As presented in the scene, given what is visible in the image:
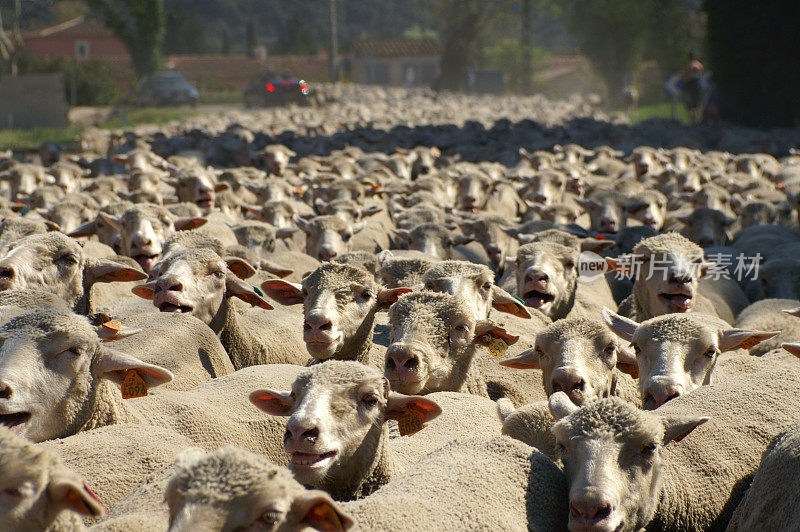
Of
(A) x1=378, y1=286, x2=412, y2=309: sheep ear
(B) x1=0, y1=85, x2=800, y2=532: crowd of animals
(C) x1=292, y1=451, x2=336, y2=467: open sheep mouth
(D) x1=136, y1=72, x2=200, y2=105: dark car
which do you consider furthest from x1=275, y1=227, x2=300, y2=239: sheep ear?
(D) x1=136, y1=72, x2=200, y2=105: dark car

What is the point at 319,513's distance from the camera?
2.99 metres

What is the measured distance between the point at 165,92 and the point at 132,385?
142 ft

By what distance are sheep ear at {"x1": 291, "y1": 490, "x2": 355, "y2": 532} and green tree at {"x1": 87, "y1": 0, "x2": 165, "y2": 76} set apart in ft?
175

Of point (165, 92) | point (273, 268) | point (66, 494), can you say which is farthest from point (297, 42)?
point (66, 494)

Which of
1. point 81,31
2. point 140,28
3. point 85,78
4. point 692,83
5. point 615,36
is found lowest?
point 692,83

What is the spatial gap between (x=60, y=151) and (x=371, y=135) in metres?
7.68

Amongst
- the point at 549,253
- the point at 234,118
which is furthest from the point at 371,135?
the point at 549,253

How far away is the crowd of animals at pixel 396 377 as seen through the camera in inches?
144

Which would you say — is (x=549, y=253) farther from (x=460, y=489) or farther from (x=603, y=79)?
(x=603, y=79)

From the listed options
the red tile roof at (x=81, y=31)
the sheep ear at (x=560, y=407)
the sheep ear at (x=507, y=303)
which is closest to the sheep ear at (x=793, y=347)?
the sheep ear at (x=560, y=407)

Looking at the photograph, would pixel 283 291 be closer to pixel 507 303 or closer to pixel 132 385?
pixel 507 303

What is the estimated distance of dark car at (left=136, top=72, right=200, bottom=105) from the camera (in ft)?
150

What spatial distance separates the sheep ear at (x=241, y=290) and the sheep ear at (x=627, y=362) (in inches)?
100

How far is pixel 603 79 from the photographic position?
66062mm
